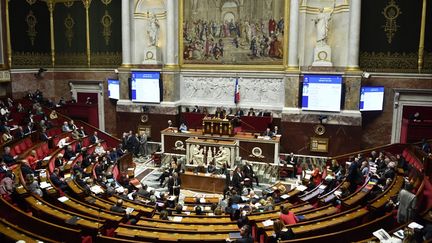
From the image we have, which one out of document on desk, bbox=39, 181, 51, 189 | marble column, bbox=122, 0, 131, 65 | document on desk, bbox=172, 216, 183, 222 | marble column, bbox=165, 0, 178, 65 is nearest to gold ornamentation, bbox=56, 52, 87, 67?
marble column, bbox=122, 0, 131, 65

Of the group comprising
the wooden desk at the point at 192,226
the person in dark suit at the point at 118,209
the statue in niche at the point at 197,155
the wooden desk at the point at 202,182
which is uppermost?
the person in dark suit at the point at 118,209

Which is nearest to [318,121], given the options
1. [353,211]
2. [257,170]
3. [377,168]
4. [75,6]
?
[257,170]

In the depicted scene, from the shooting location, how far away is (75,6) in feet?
79.3

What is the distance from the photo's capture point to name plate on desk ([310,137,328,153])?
19.2 meters

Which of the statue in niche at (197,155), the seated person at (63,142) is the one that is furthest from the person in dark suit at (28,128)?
the statue in niche at (197,155)

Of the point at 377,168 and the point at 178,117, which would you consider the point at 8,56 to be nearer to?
the point at 178,117

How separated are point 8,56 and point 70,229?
18125mm

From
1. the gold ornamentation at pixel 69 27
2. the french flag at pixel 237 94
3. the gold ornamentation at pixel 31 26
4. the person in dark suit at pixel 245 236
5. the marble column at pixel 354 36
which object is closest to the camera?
the person in dark suit at pixel 245 236

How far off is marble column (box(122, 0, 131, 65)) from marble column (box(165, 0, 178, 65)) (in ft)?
8.12

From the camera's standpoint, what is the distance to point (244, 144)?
727 inches

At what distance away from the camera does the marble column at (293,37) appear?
19.5 metres

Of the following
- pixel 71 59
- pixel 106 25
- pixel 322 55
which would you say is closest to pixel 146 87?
pixel 106 25

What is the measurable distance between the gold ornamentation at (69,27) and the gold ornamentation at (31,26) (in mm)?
1858

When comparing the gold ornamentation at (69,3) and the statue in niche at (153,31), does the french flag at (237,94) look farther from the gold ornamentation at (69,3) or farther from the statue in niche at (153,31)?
the gold ornamentation at (69,3)
